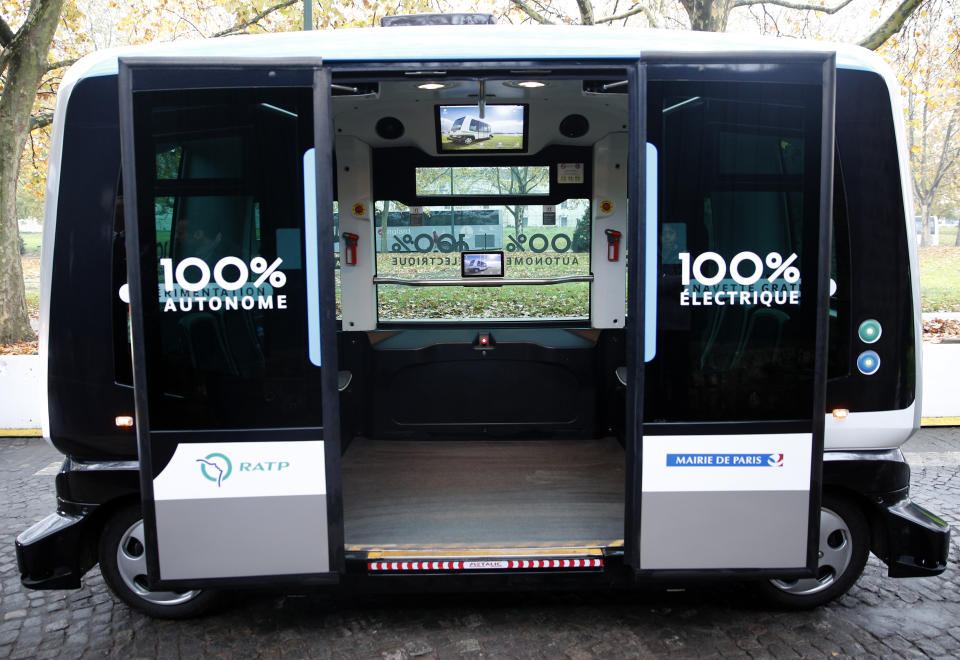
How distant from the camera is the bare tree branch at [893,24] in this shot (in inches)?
359

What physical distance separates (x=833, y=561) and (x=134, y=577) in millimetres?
3220

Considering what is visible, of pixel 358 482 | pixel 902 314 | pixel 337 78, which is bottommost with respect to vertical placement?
pixel 358 482

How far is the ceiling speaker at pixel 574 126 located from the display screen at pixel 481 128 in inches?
10.8

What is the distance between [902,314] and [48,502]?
5348 millimetres

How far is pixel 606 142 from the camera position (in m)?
4.96

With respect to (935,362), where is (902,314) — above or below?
above

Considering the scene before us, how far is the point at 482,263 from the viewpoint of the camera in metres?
5.12

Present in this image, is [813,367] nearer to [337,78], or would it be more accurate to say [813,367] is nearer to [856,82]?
[856,82]

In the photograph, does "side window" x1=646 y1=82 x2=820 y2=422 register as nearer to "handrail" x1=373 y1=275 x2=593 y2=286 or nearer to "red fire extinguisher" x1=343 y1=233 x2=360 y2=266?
"handrail" x1=373 y1=275 x2=593 y2=286

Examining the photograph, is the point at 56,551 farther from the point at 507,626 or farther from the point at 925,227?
the point at 925,227

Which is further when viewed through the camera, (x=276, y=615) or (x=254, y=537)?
(x=276, y=615)

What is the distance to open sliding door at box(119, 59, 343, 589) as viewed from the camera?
2.74 meters

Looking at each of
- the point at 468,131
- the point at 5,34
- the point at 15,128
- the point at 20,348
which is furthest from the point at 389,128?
the point at 20,348

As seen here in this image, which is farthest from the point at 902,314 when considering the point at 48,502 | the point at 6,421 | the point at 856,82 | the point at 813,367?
the point at 6,421
